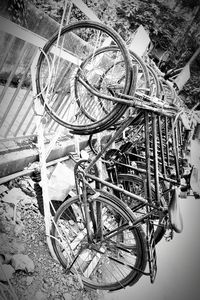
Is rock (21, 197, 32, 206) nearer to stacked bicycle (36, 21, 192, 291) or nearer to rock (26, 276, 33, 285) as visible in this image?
stacked bicycle (36, 21, 192, 291)

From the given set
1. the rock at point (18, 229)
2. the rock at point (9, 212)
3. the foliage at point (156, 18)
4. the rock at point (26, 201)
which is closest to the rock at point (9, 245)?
the rock at point (18, 229)

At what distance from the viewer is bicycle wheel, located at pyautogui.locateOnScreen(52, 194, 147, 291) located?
2697 millimetres

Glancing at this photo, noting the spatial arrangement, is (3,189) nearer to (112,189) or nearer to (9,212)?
(9,212)

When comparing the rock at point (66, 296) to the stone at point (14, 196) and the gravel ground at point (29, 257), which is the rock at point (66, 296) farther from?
the stone at point (14, 196)

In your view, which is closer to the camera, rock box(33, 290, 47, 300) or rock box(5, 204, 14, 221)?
rock box(33, 290, 47, 300)

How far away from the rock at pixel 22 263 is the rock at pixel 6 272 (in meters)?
0.07

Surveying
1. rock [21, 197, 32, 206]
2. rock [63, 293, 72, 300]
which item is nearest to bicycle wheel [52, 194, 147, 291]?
rock [63, 293, 72, 300]

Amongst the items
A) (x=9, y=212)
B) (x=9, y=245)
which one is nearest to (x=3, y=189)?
(x=9, y=212)

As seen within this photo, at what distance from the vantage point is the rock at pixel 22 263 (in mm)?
2762

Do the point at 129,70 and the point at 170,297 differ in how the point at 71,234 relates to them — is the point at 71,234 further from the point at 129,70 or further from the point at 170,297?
the point at 129,70

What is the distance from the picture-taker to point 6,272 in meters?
2.62

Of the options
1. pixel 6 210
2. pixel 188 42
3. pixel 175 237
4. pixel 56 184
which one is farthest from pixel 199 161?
pixel 188 42

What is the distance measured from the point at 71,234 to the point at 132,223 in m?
1.49

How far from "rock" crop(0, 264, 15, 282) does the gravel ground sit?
11mm
